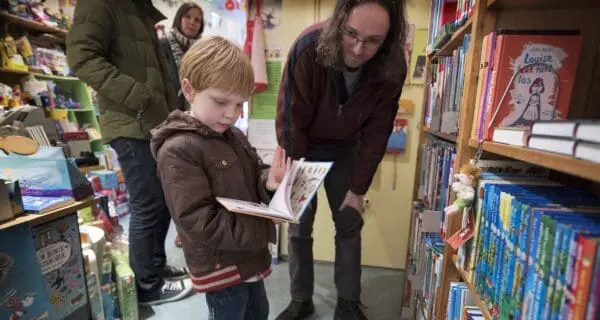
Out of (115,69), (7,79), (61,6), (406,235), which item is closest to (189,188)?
(115,69)

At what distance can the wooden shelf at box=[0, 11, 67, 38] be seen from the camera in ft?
7.11

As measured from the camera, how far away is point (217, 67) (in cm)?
77

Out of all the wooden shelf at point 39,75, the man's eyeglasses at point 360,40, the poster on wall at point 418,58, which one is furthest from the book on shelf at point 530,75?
A: the wooden shelf at point 39,75

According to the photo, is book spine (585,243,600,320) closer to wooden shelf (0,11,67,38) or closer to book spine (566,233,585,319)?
book spine (566,233,585,319)

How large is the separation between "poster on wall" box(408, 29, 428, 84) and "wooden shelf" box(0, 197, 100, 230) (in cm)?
159

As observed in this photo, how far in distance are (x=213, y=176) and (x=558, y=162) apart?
0.68 meters

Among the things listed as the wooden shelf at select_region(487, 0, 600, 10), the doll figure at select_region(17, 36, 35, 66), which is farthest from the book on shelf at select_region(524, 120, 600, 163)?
the doll figure at select_region(17, 36, 35, 66)

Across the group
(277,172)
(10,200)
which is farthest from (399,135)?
(10,200)

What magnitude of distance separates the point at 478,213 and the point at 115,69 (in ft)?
4.31

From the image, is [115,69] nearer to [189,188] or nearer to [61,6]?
[189,188]

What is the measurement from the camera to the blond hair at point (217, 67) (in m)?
0.78

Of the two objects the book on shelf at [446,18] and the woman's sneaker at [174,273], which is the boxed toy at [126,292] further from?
the book on shelf at [446,18]

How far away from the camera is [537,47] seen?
0.64m

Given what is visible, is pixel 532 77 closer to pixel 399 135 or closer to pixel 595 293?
pixel 595 293
